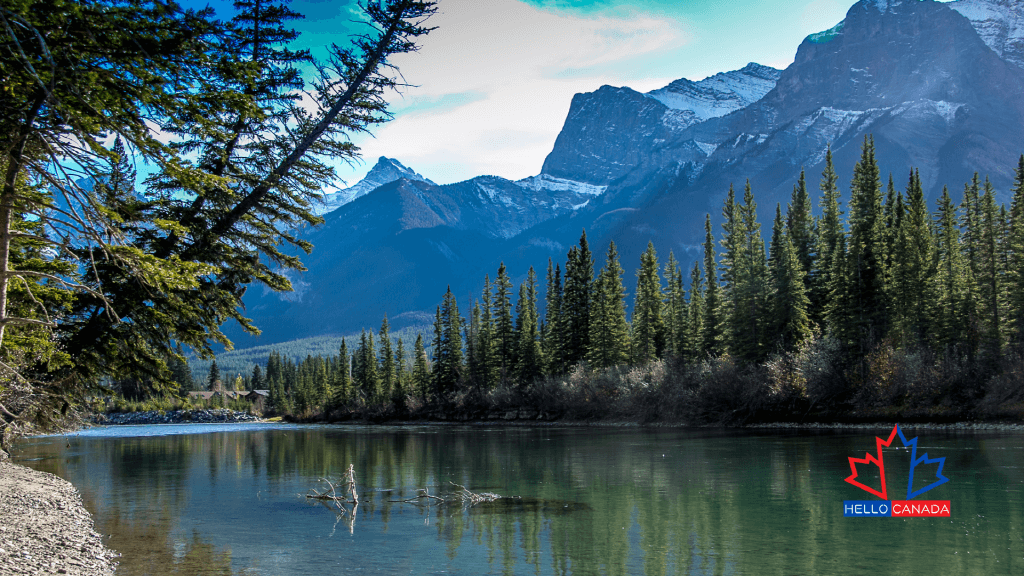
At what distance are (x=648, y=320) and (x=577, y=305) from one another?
426 inches

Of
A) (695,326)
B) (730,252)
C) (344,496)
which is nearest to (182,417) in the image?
(695,326)

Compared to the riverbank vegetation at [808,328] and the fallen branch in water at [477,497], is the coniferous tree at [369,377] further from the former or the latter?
the fallen branch in water at [477,497]

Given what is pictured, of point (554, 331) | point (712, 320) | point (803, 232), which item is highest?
point (803, 232)

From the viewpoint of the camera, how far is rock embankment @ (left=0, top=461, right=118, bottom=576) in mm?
12727

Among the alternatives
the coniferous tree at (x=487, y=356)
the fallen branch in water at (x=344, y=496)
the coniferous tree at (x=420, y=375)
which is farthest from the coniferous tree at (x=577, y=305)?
the fallen branch in water at (x=344, y=496)

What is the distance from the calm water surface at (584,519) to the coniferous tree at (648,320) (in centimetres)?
4871

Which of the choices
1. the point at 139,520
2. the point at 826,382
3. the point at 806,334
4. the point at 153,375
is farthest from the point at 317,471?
the point at 806,334

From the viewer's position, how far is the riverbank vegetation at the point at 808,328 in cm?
5431

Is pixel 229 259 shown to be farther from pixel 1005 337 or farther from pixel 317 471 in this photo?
pixel 1005 337

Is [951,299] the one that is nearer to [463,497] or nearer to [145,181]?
[463,497]

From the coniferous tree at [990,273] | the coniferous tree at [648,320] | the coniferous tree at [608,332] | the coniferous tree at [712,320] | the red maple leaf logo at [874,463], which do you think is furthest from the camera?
the coniferous tree at [648,320]

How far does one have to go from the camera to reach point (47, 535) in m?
15.5

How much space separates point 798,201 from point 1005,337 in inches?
1252

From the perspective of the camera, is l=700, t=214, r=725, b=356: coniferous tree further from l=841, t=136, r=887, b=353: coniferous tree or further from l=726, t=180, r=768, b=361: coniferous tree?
Result: l=841, t=136, r=887, b=353: coniferous tree
